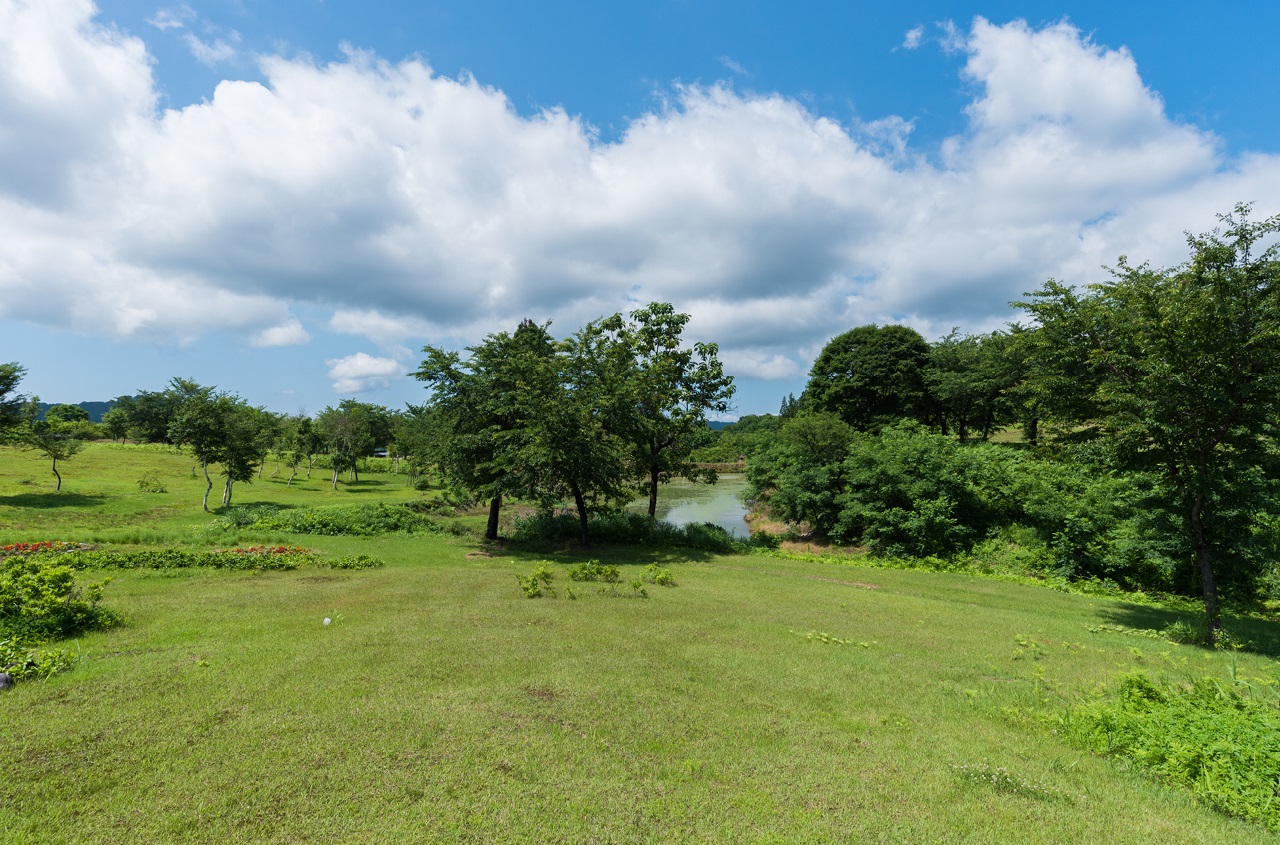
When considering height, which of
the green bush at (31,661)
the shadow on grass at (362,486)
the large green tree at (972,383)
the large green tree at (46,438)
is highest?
the large green tree at (972,383)

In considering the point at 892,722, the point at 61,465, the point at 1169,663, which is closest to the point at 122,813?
the point at 892,722

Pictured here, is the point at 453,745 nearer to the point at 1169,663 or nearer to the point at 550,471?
the point at 1169,663

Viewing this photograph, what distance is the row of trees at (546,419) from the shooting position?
22.0 meters

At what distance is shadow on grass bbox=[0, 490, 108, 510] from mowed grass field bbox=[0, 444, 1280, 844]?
23.8 m

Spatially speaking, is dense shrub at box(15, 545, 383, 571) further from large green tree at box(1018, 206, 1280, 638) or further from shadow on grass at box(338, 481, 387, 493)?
shadow on grass at box(338, 481, 387, 493)

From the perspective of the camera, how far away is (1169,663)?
417 inches

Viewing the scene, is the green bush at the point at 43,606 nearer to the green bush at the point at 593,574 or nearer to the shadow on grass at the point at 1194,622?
the green bush at the point at 593,574

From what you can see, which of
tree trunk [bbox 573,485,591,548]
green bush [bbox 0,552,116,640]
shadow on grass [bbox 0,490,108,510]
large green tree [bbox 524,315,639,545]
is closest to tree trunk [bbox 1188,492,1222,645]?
large green tree [bbox 524,315,639,545]

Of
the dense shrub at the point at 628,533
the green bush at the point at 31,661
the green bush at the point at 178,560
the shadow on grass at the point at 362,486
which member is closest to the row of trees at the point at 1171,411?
the dense shrub at the point at 628,533

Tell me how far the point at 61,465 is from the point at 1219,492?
66713 mm

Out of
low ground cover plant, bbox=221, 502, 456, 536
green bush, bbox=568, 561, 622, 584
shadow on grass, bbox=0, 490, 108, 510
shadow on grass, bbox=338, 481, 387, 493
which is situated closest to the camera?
green bush, bbox=568, 561, 622, 584

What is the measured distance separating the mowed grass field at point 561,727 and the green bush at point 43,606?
61 centimetres

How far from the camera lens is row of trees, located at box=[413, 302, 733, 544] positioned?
2205 cm

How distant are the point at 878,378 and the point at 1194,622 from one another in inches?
1516
